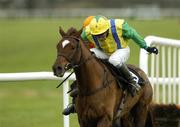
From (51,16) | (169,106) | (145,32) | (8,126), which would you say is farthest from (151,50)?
(51,16)

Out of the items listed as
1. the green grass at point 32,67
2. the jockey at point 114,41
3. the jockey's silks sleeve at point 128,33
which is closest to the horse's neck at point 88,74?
the jockey at point 114,41

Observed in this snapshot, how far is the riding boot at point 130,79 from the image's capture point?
25.7 ft

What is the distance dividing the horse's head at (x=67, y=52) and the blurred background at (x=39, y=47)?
2.35 meters

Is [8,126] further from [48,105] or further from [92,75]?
[48,105]

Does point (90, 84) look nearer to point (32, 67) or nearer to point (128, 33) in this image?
point (128, 33)

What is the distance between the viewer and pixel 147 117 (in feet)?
28.5

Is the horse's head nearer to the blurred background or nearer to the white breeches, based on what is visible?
the white breeches

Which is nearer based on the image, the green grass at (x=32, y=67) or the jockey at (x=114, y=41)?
the jockey at (x=114, y=41)

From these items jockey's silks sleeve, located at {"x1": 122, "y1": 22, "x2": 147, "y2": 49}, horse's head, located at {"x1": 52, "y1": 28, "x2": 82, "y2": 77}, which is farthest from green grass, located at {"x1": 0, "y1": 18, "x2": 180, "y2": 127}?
horse's head, located at {"x1": 52, "y1": 28, "x2": 82, "y2": 77}

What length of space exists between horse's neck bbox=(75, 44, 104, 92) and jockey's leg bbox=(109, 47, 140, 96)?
35 cm

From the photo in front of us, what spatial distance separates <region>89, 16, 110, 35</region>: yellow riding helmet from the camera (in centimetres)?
748

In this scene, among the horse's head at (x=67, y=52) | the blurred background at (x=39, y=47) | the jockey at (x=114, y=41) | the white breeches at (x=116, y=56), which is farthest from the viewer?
the blurred background at (x=39, y=47)

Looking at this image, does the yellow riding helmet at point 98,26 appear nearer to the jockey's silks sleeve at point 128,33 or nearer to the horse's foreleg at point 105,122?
the jockey's silks sleeve at point 128,33

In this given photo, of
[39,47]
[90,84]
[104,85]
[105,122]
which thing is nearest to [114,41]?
[104,85]
